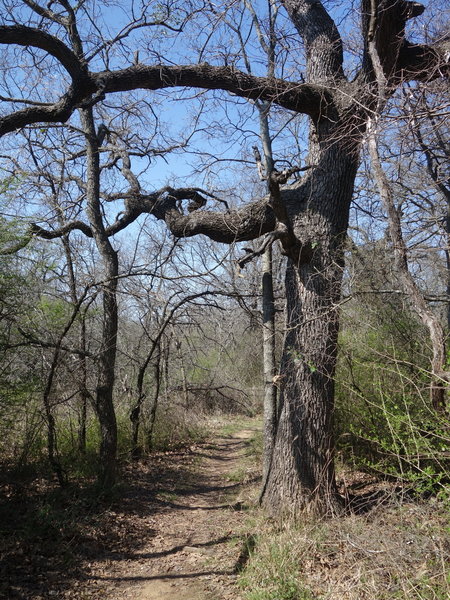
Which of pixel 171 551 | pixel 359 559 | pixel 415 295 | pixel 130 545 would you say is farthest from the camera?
pixel 130 545

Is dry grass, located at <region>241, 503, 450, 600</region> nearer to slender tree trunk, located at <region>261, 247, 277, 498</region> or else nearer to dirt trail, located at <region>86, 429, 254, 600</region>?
dirt trail, located at <region>86, 429, 254, 600</region>

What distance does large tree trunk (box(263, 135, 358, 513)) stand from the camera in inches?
221

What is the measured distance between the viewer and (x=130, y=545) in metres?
5.71

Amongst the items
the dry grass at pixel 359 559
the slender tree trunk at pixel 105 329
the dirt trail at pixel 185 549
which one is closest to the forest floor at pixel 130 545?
the dirt trail at pixel 185 549

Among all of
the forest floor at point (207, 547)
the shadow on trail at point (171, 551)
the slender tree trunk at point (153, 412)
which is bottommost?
the shadow on trail at point (171, 551)

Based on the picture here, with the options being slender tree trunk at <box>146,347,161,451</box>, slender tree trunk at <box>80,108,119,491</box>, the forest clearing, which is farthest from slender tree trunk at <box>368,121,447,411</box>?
slender tree trunk at <box>146,347,161,451</box>

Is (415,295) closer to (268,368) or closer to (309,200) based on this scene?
(309,200)

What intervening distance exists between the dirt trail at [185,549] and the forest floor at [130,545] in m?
0.01

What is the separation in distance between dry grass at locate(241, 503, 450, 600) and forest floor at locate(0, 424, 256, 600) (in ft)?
1.45

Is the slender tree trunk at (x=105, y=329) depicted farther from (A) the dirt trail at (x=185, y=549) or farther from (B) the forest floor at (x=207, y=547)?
Result: (A) the dirt trail at (x=185, y=549)

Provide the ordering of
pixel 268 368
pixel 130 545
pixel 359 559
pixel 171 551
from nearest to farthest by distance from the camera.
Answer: pixel 359 559
pixel 171 551
pixel 130 545
pixel 268 368

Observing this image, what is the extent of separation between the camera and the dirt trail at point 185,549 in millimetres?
4625

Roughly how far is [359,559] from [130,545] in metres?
3.03

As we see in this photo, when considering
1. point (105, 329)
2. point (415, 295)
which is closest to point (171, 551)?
point (105, 329)
